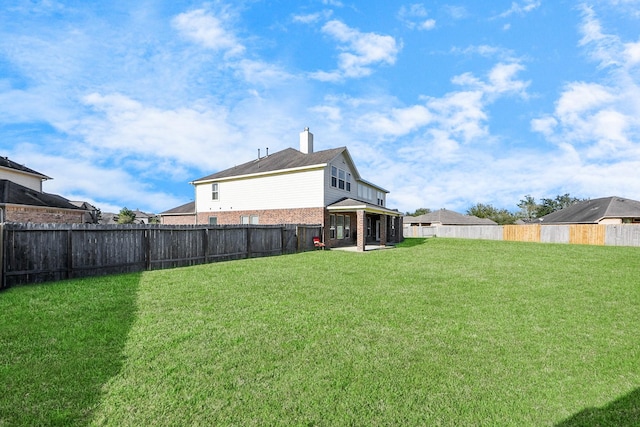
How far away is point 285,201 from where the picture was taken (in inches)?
807

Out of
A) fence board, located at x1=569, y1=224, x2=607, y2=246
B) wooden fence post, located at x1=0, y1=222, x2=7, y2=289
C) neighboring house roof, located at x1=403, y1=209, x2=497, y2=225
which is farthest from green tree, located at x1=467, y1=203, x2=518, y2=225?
wooden fence post, located at x1=0, y1=222, x2=7, y2=289

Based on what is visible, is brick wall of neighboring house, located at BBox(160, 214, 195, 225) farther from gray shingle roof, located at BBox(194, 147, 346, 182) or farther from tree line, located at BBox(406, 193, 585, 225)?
tree line, located at BBox(406, 193, 585, 225)

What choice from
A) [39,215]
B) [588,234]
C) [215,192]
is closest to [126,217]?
[39,215]

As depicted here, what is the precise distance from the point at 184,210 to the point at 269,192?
14.8 metres

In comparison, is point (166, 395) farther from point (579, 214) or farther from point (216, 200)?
point (579, 214)

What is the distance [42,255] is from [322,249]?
1284 cm

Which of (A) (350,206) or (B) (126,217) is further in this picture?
(B) (126,217)

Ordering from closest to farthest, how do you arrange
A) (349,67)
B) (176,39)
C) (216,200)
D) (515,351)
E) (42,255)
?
1. (515,351)
2. (42,255)
3. (176,39)
4. (349,67)
5. (216,200)

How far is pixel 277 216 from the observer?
20.8 meters

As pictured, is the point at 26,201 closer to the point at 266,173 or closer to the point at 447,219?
the point at 266,173

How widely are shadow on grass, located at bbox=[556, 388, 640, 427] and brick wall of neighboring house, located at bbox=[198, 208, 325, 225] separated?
53.4 feet

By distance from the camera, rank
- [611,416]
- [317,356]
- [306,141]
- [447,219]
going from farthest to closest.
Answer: [447,219], [306,141], [317,356], [611,416]

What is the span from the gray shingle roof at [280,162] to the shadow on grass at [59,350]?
1486 cm

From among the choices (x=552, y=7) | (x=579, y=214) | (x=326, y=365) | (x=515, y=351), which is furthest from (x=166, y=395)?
(x=579, y=214)
